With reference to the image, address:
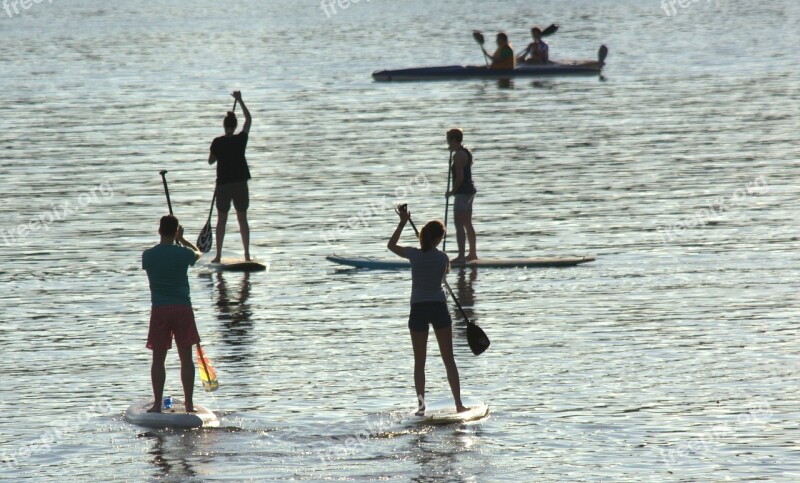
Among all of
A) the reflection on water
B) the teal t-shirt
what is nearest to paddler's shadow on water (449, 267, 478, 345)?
the reflection on water

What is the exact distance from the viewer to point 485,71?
53.9 m

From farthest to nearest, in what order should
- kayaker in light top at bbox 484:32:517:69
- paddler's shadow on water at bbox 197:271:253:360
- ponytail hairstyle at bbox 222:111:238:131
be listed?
kayaker in light top at bbox 484:32:517:69, ponytail hairstyle at bbox 222:111:238:131, paddler's shadow on water at bbox 197:271:253:360

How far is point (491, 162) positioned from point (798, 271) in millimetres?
13786

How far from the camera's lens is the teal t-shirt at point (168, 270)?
1448 centimetres

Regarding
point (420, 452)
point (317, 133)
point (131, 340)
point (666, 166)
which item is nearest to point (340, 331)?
point (131, 340)

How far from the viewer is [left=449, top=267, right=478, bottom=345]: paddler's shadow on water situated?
1850cm

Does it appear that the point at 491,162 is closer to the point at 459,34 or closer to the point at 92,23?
the point at 459,34
